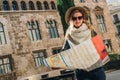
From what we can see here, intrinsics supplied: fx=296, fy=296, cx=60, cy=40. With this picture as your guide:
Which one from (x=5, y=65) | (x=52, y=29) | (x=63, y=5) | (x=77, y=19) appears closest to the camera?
(x=77, y=19)

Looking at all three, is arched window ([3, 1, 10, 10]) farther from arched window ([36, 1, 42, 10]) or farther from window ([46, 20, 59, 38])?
window ([46, 20, 59, 38])

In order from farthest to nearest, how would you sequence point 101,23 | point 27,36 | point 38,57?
point 101,23, point 38,57, point 27,36

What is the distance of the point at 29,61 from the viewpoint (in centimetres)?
2642

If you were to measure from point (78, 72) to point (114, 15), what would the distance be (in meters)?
57.4

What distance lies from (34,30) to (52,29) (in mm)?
2264

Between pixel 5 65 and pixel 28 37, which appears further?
pixel 28 37

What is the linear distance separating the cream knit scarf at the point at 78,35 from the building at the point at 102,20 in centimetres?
2913

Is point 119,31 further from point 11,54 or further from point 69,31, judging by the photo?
point 69,31

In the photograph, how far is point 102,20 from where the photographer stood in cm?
3494

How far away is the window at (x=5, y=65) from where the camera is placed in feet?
81.1

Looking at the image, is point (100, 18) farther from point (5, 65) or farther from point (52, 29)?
point (5, 65)

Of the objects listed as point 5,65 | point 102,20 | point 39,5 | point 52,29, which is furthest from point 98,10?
point 5,65

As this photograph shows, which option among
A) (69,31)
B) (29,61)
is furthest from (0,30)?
(69,31)

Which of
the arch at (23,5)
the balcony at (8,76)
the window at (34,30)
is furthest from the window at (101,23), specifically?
the balcony at (8,76)
